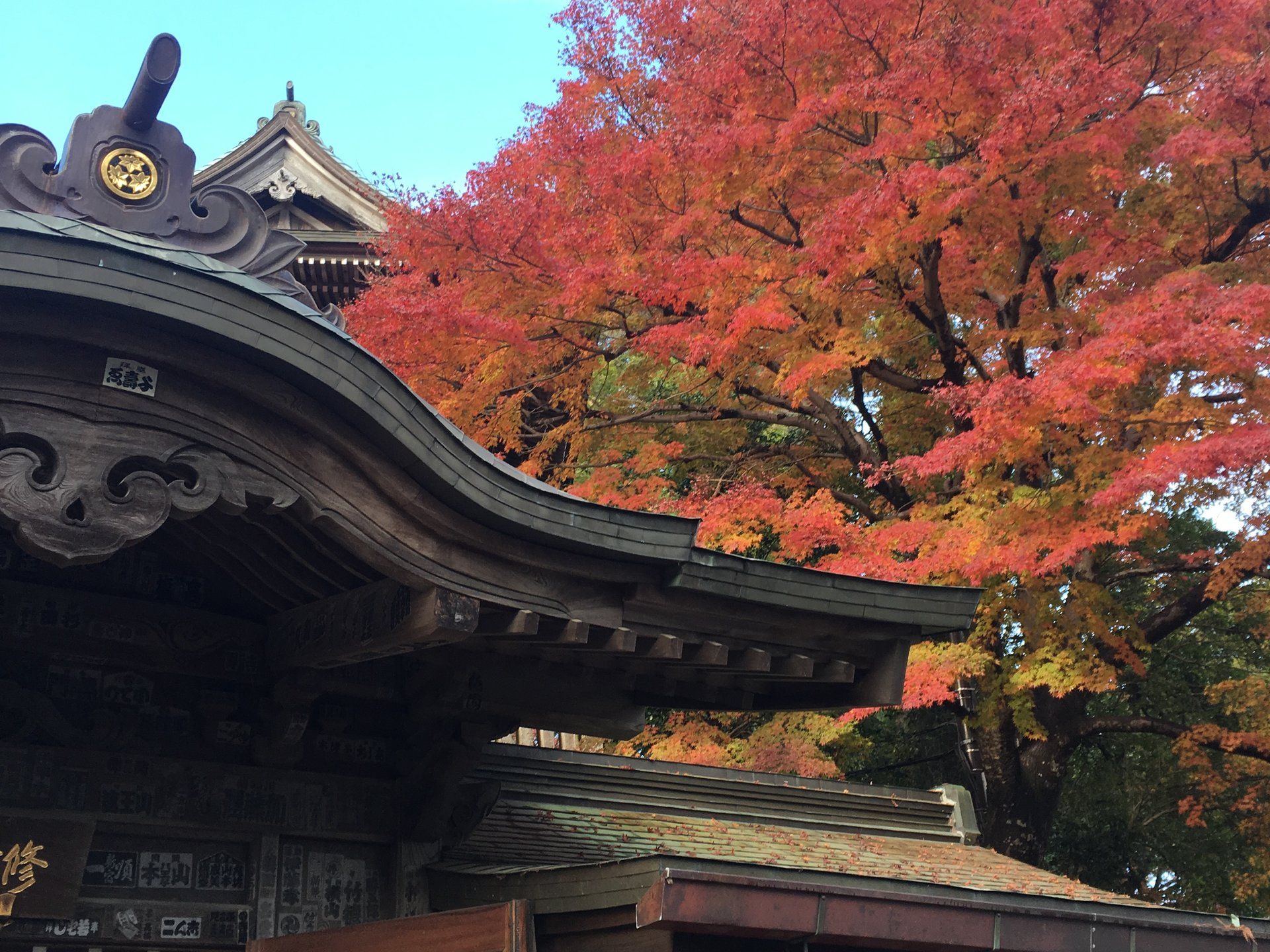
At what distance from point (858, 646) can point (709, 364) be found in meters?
7.64

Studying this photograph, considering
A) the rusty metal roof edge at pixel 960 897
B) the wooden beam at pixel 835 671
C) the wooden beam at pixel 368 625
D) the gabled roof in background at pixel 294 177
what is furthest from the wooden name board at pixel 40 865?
the gabled roof in background at pixel 294 177

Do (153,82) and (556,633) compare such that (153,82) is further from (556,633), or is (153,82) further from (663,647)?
(663,647)

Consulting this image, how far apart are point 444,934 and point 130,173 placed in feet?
10.6

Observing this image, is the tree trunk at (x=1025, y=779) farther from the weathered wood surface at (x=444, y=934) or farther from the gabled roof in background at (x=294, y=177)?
the gabled roof in background at (x=294, y=177)

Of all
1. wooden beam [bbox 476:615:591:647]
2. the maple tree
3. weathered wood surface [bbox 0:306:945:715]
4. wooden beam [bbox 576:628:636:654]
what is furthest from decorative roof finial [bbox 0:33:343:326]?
the maple tree

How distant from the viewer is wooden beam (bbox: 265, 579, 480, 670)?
4676mm

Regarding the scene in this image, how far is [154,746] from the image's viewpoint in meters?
5.43

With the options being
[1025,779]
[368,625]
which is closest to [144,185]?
[368,625]

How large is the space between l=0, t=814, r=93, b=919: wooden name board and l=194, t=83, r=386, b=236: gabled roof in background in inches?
506

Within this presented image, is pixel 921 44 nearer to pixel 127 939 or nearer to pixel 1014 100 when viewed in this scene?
pixel 1014 100

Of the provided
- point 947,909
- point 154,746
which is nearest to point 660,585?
point 947,909

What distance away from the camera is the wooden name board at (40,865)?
16.2ft

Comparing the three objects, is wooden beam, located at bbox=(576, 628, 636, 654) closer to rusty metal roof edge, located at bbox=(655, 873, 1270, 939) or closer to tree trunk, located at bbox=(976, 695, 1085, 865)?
rusty metal roof edge, located at bbox=(655, 873, 1270, 939)

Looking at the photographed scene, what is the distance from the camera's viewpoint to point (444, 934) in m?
4.69
